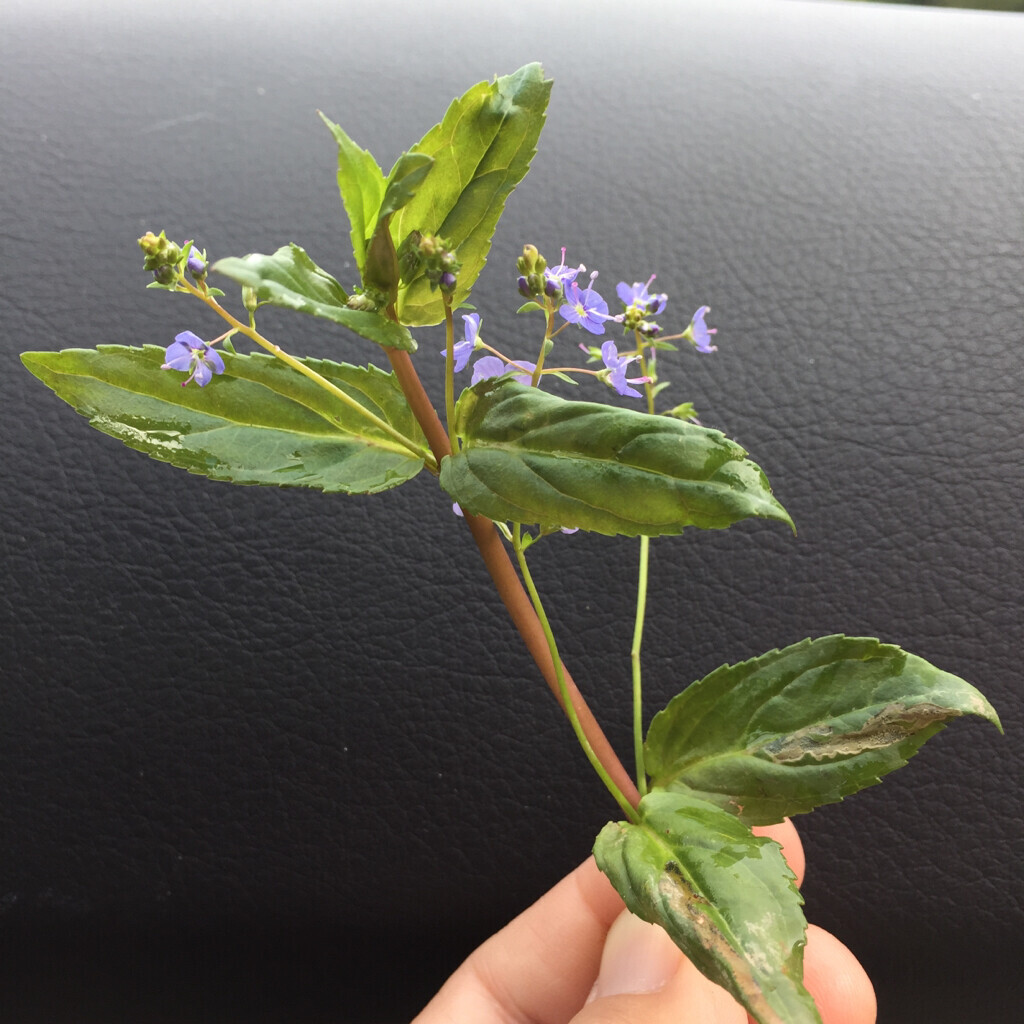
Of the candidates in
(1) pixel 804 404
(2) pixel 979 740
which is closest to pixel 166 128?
(1) pixel 804 404

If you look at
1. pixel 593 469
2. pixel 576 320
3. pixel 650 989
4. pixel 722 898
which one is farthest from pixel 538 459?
pixel 650 989

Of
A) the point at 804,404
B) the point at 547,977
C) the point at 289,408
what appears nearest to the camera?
the point at 289,408

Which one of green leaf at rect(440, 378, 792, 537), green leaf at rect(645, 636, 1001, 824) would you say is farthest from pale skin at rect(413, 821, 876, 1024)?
green leaf at rect(440, 378, 792, 537)

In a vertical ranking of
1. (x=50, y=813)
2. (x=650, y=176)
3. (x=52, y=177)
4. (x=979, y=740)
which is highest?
(x=650, y=176)

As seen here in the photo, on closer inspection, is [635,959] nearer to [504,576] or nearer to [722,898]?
[722,898]

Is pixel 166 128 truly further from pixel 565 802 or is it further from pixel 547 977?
pixel 547 977

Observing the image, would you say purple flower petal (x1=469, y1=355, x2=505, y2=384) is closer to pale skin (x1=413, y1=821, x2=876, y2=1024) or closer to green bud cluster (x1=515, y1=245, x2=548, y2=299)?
green bud cluster (x1=515, y1=245, x2=548, y2=299)
